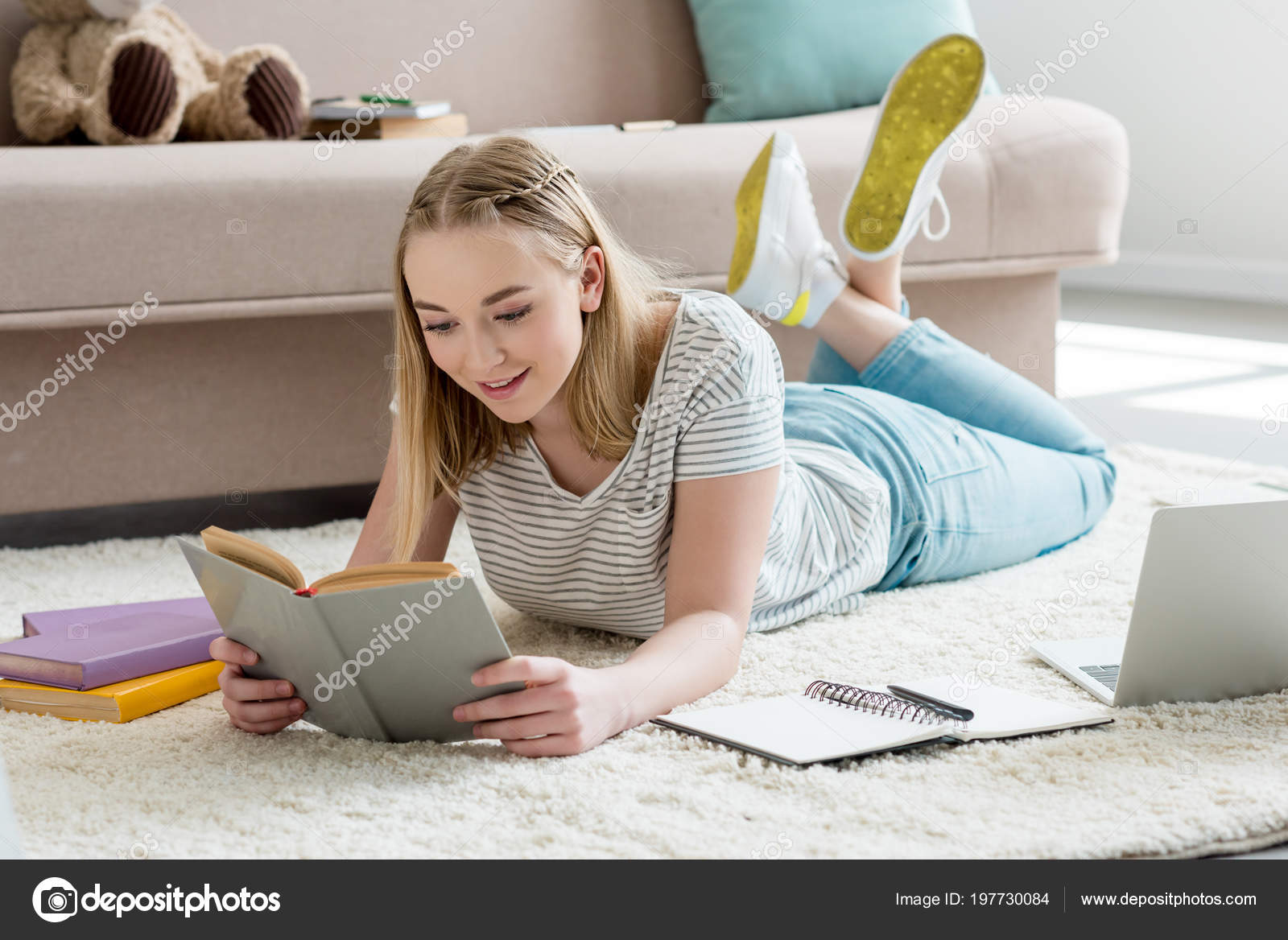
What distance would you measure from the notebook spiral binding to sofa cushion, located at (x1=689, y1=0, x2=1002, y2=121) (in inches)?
59.2

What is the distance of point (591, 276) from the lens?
109 centimetres

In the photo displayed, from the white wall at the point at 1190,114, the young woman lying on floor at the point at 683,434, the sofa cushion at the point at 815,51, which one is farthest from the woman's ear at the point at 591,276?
the white wall at the point at 1190,114

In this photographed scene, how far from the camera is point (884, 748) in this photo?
3.15 ft

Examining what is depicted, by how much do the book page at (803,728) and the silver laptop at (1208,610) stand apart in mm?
198

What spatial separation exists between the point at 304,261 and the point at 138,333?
25 cm

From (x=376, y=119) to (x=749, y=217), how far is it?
0.70 meters

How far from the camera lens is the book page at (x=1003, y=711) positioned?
1.00 m

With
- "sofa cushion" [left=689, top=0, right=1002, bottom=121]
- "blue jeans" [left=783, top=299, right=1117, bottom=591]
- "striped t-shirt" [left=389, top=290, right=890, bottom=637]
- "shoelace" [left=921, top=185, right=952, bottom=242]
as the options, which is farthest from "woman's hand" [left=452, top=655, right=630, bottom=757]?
"sofa cushion" [left=689, top=0, right=1002, bottom=121]

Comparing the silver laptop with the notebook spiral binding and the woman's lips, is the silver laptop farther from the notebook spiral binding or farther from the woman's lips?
the woman's lips

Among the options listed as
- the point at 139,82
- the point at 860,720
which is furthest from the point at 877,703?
the point at 139,82

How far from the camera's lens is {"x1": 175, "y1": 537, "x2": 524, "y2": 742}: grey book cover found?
2.83ft

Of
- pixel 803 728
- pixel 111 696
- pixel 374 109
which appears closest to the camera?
pixel 803 728

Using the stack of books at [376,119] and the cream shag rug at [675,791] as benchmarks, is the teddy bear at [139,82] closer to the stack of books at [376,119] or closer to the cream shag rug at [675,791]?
the stack of books at [376,119]

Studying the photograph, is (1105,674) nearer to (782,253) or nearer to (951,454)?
(951,454)
